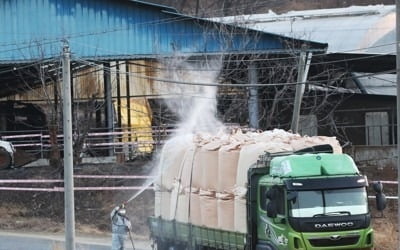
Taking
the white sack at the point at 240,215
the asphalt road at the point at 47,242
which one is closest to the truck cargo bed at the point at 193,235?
the white sack at the point at 240,215

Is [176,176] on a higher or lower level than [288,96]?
lower

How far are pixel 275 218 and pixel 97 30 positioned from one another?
19976 mm

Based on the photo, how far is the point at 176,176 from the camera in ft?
58.1

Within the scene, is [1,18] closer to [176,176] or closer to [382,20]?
[176,176]

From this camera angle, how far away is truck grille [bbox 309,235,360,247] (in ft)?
42.3

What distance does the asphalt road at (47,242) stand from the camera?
857 inches

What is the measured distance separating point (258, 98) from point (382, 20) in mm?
11823

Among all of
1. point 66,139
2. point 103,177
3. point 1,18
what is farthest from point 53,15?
point 66,139

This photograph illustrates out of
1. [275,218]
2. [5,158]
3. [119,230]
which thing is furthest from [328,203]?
[5,158]

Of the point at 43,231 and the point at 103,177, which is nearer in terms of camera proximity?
the point at 43,231

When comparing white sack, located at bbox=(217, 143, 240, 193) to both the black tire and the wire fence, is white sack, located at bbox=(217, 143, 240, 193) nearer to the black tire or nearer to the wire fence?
the wire fence

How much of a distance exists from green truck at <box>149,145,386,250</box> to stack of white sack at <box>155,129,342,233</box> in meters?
0.81

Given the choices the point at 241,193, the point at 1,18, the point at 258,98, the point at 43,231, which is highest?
the point at 1,18

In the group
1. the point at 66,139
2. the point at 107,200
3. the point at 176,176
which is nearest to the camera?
the point at 176,176
